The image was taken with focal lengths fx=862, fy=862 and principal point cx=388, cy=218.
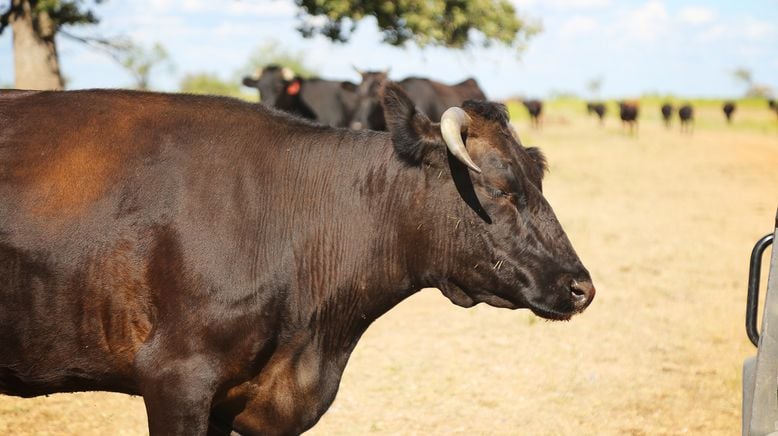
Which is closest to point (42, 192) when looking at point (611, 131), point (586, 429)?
point (586, 429)

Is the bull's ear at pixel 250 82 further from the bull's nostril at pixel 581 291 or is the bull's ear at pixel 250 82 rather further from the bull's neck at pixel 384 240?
the bull's nostril at pixel 581 291

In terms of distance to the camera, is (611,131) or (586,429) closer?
(586,429)

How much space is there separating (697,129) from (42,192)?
139 feet

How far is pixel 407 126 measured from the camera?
4.01 m

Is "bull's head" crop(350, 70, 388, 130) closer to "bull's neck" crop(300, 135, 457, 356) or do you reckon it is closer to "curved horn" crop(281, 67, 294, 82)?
"curved horn" crop(281, 67, 294, 82)

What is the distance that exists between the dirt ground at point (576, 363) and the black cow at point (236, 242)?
6.93ft

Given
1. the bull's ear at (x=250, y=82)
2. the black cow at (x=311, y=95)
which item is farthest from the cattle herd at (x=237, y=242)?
the bull's ear at (x=250, y=82)

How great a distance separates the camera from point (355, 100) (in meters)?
21.8

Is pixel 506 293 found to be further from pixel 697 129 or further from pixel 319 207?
pixel 697 129

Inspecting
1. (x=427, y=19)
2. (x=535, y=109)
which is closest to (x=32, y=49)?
(x=427, y=19)

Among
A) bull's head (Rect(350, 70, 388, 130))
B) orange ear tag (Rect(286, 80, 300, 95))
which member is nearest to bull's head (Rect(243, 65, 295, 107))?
orange ear tag (Rect(286, 80, 300, 95))

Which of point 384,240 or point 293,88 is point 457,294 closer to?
point 384,240

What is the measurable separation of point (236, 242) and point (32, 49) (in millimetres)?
11504

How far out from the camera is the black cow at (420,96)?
771 inches
